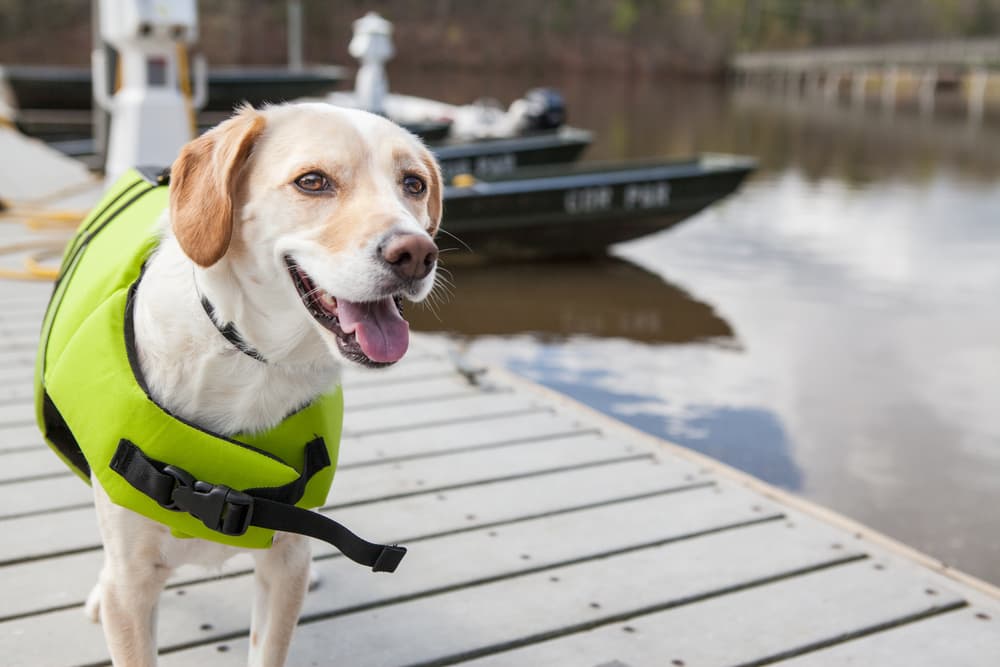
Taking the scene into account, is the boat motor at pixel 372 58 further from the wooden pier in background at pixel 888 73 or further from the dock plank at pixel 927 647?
the wooden pier in background at pixel 888 73

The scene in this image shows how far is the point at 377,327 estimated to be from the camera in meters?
1.75

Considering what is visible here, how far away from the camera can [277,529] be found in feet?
6.16

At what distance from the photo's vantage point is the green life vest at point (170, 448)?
1.82 m

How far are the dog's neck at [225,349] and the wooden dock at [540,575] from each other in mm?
672

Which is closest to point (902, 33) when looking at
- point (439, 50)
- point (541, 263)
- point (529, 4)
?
point (529, 4)

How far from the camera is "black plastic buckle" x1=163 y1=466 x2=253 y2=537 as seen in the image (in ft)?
5.89

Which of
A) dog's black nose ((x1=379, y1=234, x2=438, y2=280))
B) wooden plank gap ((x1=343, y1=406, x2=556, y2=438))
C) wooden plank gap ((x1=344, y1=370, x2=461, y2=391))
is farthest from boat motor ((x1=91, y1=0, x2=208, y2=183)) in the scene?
dog's black nose ((x1=379, y1=234, x2=438, y2=280))

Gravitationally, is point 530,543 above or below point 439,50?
below

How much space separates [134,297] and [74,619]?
0.82m

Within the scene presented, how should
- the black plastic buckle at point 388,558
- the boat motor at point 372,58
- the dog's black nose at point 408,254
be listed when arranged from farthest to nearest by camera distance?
the boat motor at point 372,58 < the black plastic buckle at point 388,558 < the dog's black nose at point 408,254

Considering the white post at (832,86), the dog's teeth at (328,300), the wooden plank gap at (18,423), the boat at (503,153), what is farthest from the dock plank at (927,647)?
the white post at (832,86)

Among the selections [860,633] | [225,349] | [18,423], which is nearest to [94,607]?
[225,349]

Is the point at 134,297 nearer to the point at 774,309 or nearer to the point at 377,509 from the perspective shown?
the point at 377,509

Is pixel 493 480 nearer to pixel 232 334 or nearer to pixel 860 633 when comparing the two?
pixel 860 633
